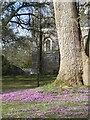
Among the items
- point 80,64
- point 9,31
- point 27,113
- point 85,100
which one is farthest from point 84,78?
point 9,31

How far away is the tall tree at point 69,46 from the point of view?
9930 mm

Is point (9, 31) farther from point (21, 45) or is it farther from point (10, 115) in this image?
point (10, 115)

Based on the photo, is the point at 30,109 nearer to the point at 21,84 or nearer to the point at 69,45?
the point at 69,45

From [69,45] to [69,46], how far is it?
3 cm

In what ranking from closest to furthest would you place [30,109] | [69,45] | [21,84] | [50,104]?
[30,109] < [50,104] < [69,45] < [21,84]

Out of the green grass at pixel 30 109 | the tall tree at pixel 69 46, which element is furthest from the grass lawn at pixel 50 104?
the tall tree at pixel 69 46

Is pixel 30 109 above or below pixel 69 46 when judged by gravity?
below

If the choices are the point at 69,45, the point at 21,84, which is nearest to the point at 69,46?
the point at 69,45

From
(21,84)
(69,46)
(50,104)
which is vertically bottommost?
(21,84)

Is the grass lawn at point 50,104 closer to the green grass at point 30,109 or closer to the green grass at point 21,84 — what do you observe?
the green grass at point 30,109

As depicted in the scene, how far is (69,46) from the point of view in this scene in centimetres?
1000

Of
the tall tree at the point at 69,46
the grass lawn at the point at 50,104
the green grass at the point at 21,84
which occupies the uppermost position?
the tall tree at the point at 69,46

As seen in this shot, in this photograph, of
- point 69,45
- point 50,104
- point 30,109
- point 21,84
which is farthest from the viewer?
point 21,84

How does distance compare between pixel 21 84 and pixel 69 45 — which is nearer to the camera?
pixel 69 45
